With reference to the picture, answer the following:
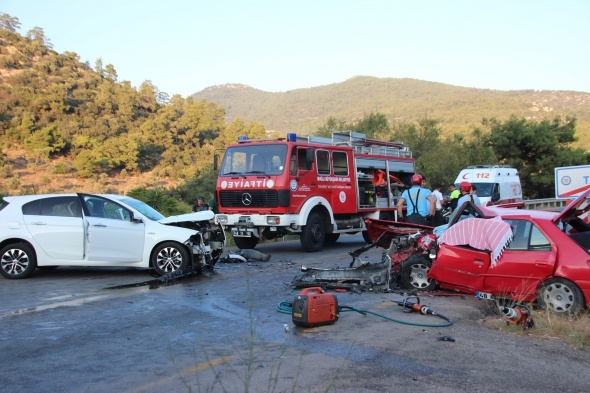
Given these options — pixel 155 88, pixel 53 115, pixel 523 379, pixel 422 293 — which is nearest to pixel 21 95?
pixel 53 115

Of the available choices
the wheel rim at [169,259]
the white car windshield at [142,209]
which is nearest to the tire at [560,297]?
the wheel rim at [169,259]

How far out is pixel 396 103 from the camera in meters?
109

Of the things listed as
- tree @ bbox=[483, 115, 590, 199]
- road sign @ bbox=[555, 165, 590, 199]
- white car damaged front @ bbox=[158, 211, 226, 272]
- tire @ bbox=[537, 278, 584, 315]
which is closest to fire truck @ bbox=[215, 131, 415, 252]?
white car damaged front @ bbox=[158, 211, 226, 272]

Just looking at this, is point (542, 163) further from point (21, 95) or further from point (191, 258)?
point (21, 95)

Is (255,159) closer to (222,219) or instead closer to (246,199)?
(246,199)

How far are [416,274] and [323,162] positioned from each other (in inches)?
251

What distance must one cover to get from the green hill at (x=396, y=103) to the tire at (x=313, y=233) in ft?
176

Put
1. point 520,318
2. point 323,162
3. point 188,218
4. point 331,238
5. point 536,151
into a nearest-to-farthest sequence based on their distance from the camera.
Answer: point 520,318 → point 188,218 → point 323,162 → point 331,238 → point 536,151

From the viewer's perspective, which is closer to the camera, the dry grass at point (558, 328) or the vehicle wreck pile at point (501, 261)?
the dry grass at point (558, 328)

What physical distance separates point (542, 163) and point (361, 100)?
8406 centimetres

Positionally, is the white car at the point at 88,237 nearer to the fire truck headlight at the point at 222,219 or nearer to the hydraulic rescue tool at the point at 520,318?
the fire truck headlight at the point at 222,219

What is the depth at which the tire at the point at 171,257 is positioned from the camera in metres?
10.2

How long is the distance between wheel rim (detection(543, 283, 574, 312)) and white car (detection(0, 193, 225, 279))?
5.89m

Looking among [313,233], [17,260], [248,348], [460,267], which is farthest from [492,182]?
[248,348]
